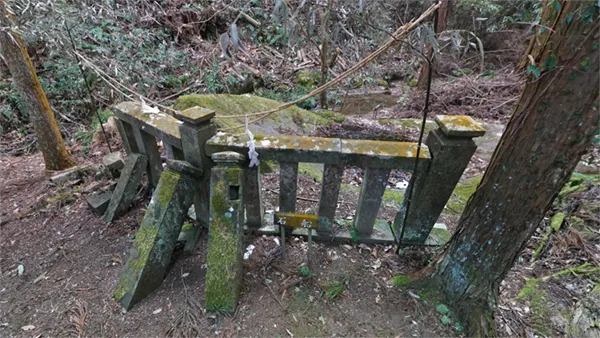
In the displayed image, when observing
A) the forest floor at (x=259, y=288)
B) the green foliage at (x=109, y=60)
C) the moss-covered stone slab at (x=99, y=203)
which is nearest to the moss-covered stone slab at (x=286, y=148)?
the forest floor at (x=259, y=288)

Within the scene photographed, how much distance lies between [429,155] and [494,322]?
1.23 metres

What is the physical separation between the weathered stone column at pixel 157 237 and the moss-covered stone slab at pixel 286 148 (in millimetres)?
298

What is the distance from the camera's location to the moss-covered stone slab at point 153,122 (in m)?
2.24

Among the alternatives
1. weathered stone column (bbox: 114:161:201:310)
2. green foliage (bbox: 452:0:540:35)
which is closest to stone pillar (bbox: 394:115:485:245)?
weathered stone column (bbox: 114:161:201:310)

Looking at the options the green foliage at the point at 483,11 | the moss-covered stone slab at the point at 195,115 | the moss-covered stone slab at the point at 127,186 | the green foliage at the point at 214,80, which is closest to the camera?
the moss-covered stone slab at the point at 195,115

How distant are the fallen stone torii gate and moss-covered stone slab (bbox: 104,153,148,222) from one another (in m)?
0.61

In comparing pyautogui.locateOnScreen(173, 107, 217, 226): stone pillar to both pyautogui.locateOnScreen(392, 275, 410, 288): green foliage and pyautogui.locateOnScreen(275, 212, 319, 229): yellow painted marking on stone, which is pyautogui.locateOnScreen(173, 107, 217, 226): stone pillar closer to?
pyautogui.locateOnScreen(275, 212, 319, 229): yellow painted marking on stone

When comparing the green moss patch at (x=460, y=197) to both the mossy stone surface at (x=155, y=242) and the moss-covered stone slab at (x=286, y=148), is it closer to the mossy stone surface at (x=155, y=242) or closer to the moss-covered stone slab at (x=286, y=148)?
the moss-covered stone slab at (x=286, y=148)

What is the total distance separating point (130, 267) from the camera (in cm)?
194

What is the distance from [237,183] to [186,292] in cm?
91

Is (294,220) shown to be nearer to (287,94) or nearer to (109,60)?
(109,60)

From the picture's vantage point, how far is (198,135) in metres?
1.98

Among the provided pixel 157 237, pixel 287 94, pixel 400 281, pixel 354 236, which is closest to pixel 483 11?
pixel 287 94

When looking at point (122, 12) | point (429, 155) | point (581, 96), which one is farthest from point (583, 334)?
point (122, 12)
